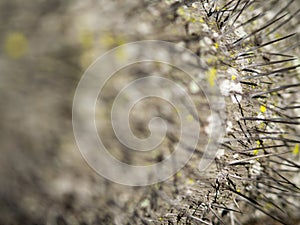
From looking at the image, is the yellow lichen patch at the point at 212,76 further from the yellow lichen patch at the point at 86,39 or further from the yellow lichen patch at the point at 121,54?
the yellow lichen patch at the point at 86,39

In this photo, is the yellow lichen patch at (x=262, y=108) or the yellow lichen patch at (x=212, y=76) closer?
the yellow lichen patch at (x=212, y=76)

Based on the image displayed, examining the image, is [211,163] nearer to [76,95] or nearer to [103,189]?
[103,189]

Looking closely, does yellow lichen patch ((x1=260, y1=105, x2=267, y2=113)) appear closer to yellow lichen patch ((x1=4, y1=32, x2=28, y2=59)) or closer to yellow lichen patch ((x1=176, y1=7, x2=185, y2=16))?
yellow lichen patch ((x1=176, y1=7, x2=185, y2=16))

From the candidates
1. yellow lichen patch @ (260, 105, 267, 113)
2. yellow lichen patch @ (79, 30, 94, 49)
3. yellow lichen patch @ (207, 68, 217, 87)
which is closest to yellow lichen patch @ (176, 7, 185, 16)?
yellow lichen patch @ (207, 68, 217, 87)

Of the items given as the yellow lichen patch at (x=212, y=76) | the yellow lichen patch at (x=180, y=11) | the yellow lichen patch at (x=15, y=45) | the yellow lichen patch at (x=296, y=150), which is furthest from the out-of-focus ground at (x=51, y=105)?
the yellow lichen patch at (x=296, y=150)

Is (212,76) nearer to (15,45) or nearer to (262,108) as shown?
(262,108)
